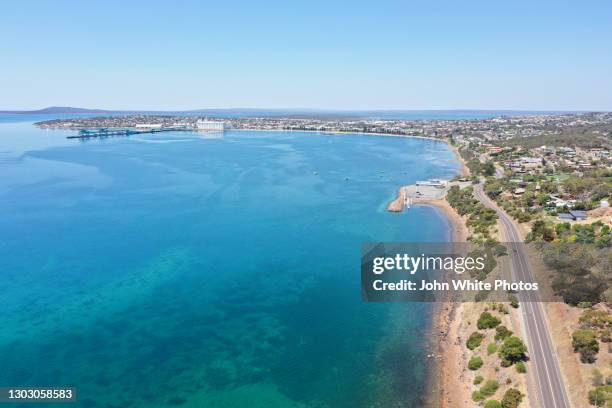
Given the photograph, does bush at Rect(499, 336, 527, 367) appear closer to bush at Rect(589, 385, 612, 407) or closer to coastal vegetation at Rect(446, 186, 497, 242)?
bush at Rect(589, 385, 612, 407)

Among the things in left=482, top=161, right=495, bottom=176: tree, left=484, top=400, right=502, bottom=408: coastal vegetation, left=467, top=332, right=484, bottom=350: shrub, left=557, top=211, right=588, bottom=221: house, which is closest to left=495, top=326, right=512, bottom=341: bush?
left=467, top=332, right=484, bottom=350: shrub

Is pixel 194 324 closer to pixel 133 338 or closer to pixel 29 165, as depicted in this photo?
pixel 133 338

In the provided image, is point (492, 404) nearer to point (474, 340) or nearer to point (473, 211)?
point (474, 340)

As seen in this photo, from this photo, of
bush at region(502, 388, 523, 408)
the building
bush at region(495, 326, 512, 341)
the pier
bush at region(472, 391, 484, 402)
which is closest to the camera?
bush at region(502, 388, 523, 408)

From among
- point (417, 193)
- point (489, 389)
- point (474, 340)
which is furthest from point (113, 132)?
point (489, 389)

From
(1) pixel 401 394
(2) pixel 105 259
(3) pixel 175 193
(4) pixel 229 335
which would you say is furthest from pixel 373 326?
(3) pixel 175 193

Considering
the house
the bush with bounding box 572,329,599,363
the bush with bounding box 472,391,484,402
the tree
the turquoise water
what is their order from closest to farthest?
the bush with bounding box 472,391,484,402
the bush with bounding box 572,329,599,363
the turquoise water
the house
the tree

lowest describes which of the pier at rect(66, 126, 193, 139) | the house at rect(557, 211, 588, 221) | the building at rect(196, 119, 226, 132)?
the house at rect(557, 211, 588, 221)
